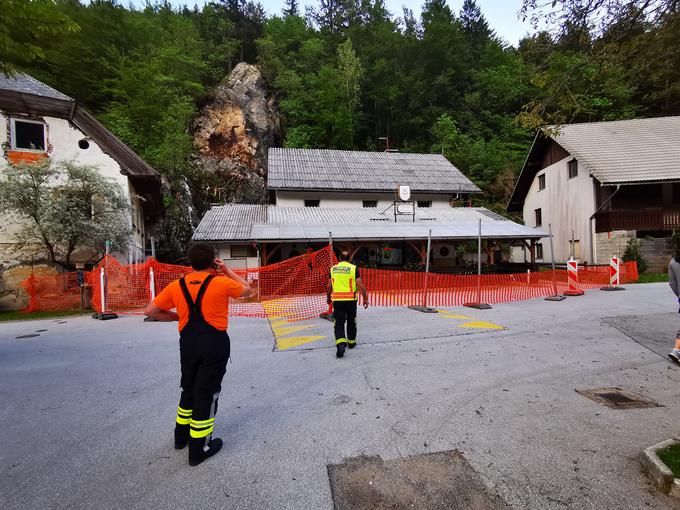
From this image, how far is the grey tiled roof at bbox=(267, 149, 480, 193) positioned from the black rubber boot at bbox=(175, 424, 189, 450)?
19.3m

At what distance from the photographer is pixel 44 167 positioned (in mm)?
13156

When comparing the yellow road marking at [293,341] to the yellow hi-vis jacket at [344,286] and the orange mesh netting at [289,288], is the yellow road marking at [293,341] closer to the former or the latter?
the yellow hi-vis jacket at [344,286]

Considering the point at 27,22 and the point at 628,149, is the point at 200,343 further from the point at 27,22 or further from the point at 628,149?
the point at 628,149

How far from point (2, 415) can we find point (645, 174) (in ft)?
87.0

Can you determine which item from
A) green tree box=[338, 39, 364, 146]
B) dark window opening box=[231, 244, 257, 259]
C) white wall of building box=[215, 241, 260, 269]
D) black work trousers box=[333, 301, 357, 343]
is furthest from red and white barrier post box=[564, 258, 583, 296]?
green tree box=[338, 39, 364, 146]

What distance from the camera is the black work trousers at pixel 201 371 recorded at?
2766 millimetres

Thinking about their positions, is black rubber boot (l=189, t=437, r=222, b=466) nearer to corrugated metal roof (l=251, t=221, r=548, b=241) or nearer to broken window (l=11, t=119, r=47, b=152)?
corrugated metal roof (l=251, t=221, r=548, b=241)

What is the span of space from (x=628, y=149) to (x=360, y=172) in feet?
54.2

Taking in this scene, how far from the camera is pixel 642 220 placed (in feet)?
63.5

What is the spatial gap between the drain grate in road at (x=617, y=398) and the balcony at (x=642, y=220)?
19783mm

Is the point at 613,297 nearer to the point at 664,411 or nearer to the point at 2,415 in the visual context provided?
the point at 664,411

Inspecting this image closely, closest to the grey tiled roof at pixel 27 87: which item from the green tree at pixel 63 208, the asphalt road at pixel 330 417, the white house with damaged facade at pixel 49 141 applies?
the white house with damaged facade at pixel 49 141

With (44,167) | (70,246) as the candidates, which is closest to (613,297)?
(70,246)

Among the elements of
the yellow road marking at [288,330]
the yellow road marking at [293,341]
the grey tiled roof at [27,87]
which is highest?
the grey tiled roof at [27,87]
